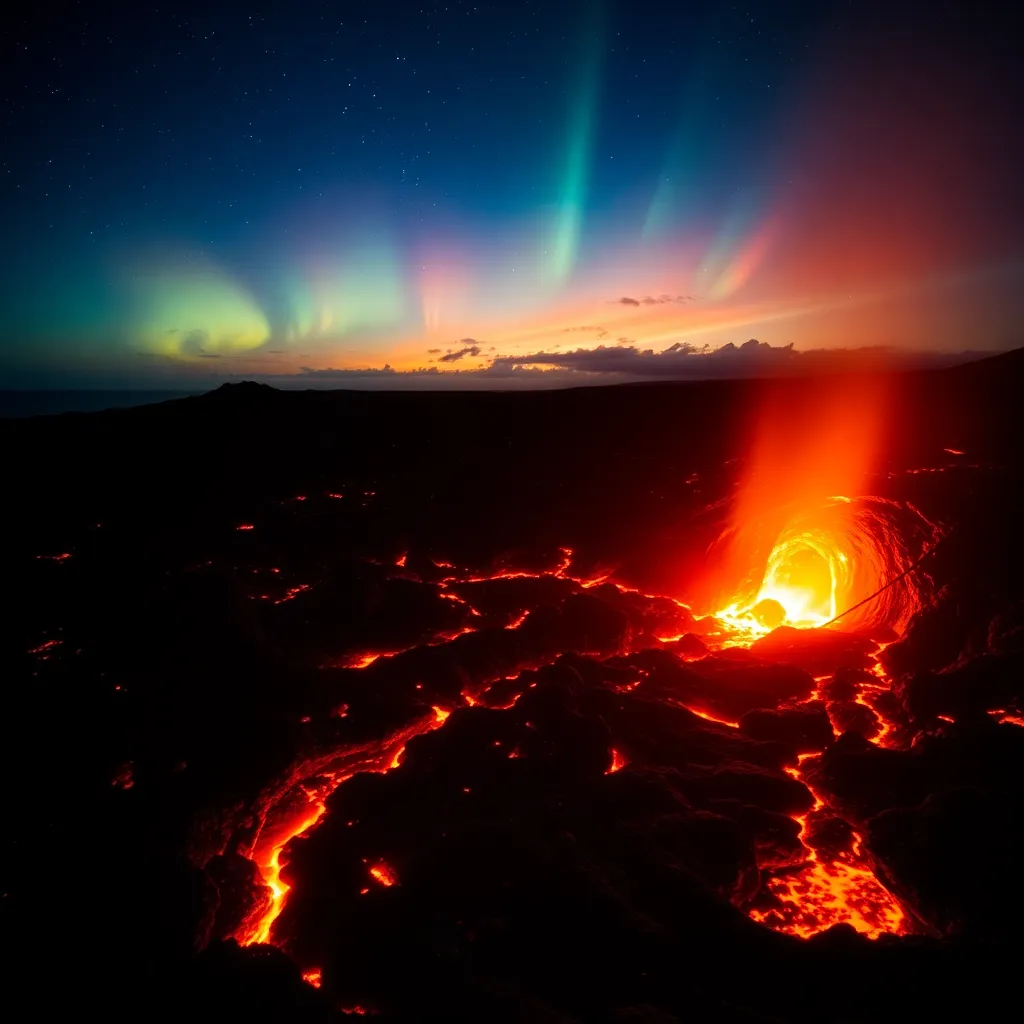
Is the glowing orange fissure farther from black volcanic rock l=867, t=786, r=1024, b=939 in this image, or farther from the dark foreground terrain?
black volcanic rock l=867, t=786, r=1024, b=939

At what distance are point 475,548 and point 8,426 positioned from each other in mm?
16037

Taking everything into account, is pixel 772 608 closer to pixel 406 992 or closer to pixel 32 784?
pixel 406 992

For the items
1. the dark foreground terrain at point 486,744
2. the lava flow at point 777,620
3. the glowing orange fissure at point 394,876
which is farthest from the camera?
the lava flow at point 777,620

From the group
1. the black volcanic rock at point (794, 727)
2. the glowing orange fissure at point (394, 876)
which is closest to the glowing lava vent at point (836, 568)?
the black volcanic rock at point (794, 727)

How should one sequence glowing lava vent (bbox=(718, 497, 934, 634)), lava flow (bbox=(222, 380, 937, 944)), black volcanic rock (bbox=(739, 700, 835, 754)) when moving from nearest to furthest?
lava flow (bbox=(222, 380, 937, 944)) < black volcanic rock (bbox=(739, 700, 835, 754)) < glowing lava vent (bbox=(718, 497, 934, 634))

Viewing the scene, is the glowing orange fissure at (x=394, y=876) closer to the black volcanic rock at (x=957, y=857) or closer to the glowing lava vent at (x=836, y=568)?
the black volcanic rock at (x=957, y=857)

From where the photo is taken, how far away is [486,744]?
819cm

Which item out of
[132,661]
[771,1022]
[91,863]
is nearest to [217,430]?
[132,661]

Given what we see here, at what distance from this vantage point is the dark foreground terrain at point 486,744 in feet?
16.9

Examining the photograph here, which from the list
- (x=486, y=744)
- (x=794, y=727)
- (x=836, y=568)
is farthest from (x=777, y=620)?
(x=486, y=744)

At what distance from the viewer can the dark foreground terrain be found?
5160 mm

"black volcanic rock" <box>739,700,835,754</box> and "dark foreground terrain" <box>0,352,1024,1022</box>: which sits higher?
"dark foreground terrain" <box>0,352,1024,1022</box>

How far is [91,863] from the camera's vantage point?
618cm

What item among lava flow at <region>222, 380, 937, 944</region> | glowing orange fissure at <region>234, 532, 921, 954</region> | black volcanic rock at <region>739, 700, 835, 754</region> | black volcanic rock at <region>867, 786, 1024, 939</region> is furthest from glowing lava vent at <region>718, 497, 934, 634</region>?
black volcanic rock at <region>867, 786, 1024, 939</region>
